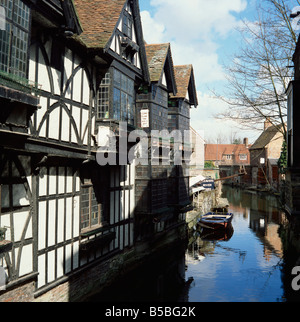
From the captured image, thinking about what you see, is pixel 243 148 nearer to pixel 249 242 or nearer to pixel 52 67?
pixel 249 242

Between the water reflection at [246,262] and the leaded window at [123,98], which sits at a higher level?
the leaded window at [123,98]

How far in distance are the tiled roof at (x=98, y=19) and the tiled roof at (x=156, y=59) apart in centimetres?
567

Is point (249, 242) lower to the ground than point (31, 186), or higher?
lower

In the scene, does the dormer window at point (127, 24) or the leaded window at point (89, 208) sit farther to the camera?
the dormer window at point (127, 24)

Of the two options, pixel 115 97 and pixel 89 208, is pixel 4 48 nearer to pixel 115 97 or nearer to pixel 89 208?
pixel 115 97

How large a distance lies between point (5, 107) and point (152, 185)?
11896 mm

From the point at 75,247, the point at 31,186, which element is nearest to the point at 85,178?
the point at 75,247

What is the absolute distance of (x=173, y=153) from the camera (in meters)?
23.4

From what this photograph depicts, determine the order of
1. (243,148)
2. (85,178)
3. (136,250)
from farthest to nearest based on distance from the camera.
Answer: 1. (243,148)
2. (136,250)
3. (85,178)

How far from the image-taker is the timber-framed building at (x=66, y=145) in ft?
29.1

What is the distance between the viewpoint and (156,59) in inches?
826

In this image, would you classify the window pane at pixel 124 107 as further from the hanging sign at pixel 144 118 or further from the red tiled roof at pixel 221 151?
the red tiled roof at pixel 221 151

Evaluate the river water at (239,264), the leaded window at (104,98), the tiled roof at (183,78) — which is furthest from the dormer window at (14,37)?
the tiled roof at (183,78)

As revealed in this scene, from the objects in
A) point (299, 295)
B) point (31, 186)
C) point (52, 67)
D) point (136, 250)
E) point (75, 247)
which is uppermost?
point (52, 67)
